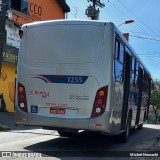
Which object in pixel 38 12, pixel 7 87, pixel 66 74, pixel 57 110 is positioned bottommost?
pixel 57 110

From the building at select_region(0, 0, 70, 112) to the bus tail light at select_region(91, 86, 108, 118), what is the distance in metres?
15.8

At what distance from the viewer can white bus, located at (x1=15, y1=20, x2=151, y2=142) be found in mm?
10453

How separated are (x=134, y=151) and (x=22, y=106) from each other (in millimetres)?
3486

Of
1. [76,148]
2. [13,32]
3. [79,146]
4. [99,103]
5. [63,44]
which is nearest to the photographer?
[99,103]

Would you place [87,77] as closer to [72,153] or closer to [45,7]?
[72,153]

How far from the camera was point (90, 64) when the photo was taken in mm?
10648

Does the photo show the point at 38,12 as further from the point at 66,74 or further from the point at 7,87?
the point at 66,74

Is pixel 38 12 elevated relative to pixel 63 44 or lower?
elevated

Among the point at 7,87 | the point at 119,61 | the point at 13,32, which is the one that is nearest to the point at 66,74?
the point at 119,61

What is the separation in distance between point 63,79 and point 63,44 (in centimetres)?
93

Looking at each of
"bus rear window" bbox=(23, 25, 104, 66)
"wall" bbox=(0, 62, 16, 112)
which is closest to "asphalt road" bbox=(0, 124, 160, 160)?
"bus rear window" bbox=(23, 25, 104, 66)

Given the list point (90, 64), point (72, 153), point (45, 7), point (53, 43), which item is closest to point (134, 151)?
point (72, 153)

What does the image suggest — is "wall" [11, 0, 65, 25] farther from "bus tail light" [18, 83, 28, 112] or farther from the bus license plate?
the bus license plate

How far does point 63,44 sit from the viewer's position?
11.0 metres
